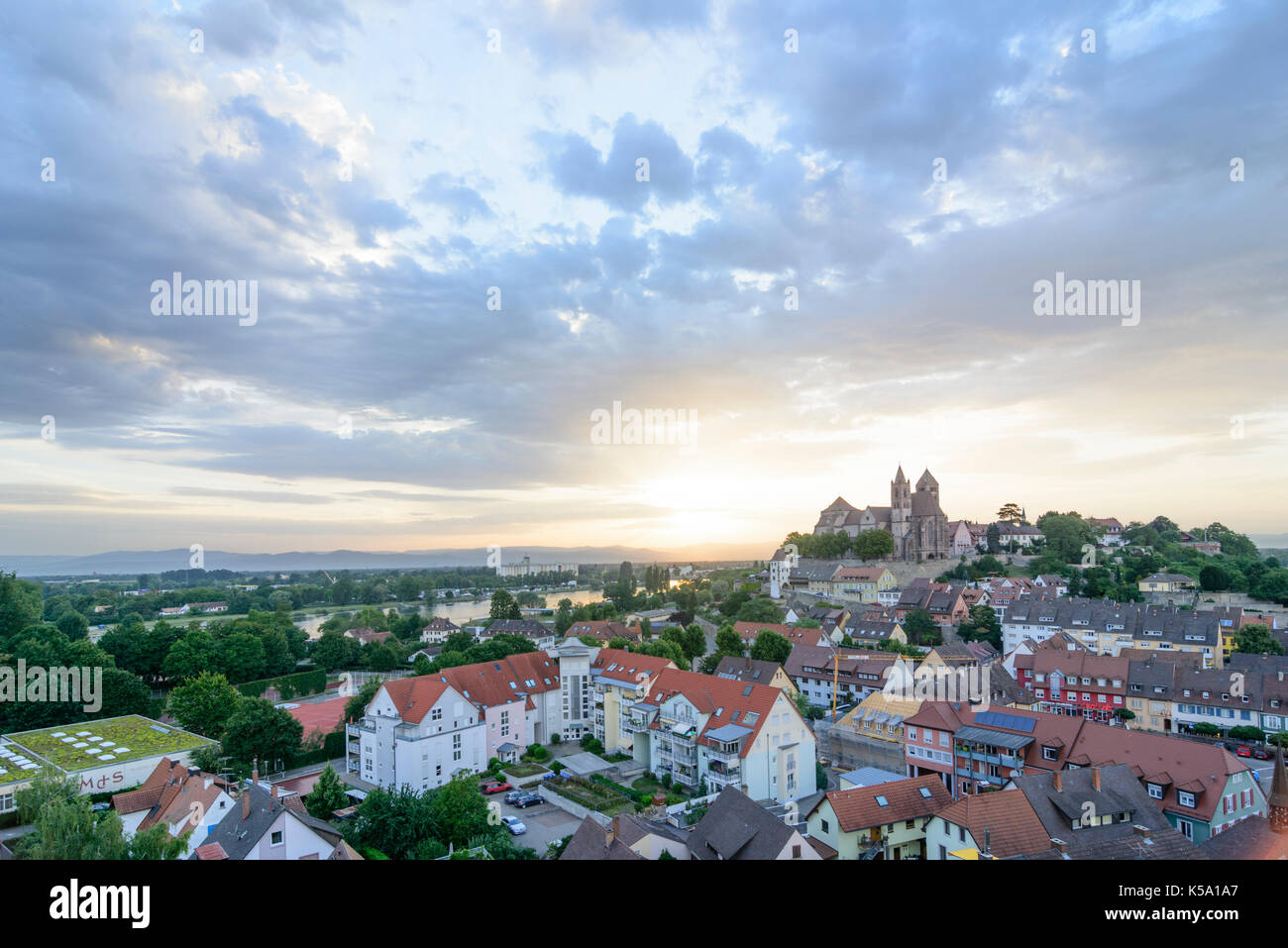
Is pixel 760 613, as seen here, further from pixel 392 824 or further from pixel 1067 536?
pixel 392 824

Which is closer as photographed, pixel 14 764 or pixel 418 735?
pixel 14 764

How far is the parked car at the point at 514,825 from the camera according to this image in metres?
14.5

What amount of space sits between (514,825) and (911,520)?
145ft

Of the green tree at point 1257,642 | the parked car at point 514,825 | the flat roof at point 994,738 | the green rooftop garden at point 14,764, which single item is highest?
the green tree at point 1257,642

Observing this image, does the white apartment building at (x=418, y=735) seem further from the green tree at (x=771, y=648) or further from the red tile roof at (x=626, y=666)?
the green tree at (x=771, y=648)

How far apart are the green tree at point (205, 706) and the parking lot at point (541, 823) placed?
9787 millimetres

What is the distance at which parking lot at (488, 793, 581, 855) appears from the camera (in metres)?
14.2

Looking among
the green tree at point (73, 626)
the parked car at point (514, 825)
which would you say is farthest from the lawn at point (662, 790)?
the green tree at point (73, 626)

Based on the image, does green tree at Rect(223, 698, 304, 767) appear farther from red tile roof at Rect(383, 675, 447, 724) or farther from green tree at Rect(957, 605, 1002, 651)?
green tree at Rect(957, 605, 1002, 651)

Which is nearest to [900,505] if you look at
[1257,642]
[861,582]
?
[861,582]

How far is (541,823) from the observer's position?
15242 mm
